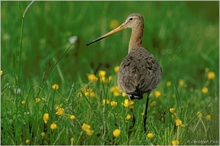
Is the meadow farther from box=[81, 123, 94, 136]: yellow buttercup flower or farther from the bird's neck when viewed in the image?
the bird's neck

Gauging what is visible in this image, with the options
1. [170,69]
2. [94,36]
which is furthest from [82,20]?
[170,69]

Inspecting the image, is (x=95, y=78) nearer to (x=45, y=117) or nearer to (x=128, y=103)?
(x=128, y=103)

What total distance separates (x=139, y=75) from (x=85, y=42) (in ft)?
9.40

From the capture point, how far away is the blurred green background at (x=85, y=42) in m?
7.33

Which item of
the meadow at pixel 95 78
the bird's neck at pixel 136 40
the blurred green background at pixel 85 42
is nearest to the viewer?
the meadow at pixel 95 78

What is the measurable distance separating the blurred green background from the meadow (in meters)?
0.01

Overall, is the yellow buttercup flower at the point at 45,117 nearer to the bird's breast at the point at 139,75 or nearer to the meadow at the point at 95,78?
the meadow at the point at 95,78

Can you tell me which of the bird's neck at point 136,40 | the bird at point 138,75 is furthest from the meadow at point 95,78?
the bird's neck at point 136,40

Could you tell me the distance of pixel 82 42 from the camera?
7785 mm

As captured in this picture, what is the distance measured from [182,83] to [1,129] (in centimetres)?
248

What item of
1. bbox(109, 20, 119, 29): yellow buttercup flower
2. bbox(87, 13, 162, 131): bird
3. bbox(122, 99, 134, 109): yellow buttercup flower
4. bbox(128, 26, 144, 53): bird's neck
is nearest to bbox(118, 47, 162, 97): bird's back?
bbox(87, 13, 162, 131): bird

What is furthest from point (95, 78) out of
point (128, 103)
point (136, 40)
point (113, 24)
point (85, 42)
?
point (113, 24)

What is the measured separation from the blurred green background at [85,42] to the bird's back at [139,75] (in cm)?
173

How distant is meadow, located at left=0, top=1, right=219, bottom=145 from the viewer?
4875 millimetres
